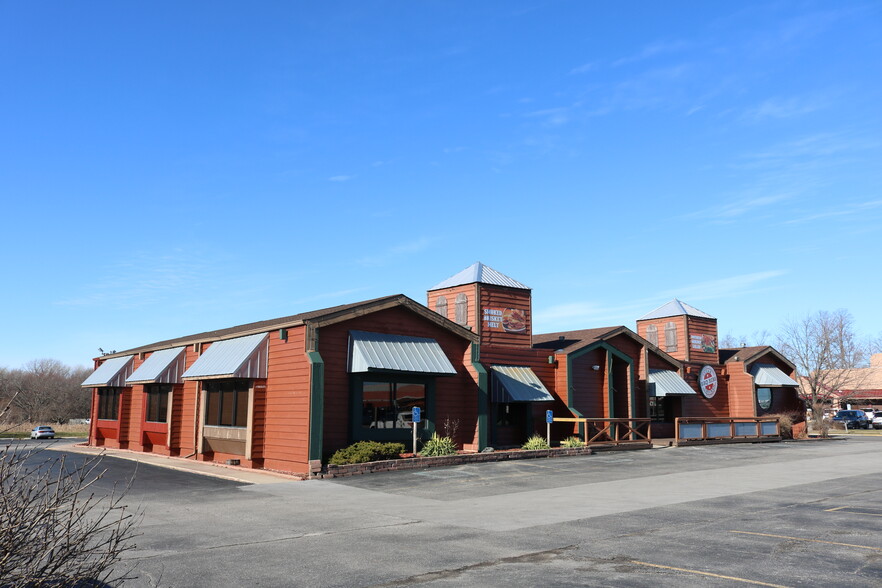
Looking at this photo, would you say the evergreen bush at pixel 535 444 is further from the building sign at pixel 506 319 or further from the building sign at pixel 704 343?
the building sign at pixel 704 343

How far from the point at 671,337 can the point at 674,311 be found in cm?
162

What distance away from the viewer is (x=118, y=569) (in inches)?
358

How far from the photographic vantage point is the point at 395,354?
2350cm

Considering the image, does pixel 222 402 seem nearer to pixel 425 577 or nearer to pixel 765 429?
pixel 425 577

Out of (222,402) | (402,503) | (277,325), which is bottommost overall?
(402,503)

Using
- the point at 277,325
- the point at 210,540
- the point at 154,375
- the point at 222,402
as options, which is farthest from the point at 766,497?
the point at 154,375

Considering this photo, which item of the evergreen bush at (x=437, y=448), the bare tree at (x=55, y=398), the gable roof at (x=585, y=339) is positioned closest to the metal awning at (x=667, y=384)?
the gable roof at (x=585, y=339)

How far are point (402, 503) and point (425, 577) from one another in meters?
6.91

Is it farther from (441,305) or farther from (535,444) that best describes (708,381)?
(441,305)

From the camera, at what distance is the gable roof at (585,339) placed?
32.3m

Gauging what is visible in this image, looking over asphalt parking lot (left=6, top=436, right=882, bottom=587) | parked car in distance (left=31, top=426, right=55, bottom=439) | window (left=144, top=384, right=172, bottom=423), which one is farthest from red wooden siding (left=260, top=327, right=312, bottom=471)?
parked car in distance (left=31, top=426, right=55, bottom=439)

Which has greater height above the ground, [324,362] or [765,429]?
[324,362]

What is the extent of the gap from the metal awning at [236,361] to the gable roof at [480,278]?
10.3 metres

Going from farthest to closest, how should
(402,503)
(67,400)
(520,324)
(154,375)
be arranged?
(67,400)
(520,324)
(154,375)
(402,503)
